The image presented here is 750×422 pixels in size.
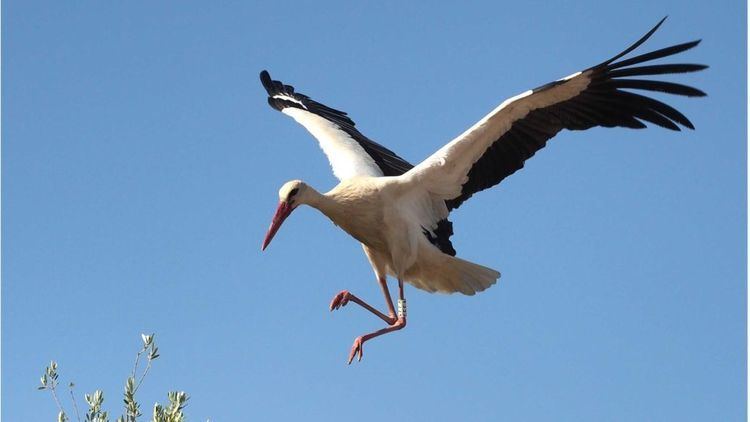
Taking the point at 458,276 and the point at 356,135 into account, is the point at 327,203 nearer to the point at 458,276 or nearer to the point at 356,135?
the point at 458,276

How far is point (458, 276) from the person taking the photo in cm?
766

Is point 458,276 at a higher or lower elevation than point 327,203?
lower

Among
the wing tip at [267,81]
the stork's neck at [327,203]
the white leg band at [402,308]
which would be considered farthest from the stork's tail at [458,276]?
the wing tip at [267,81]

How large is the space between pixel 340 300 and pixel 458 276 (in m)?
0.91

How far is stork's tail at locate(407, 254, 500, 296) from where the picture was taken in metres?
7.57

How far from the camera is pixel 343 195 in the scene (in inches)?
283

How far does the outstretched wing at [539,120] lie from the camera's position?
719cm

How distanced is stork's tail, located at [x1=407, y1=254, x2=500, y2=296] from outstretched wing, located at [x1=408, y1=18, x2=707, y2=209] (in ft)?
1.50

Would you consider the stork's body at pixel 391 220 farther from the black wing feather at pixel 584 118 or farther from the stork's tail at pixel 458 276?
the black wing feather at pixel 584 118

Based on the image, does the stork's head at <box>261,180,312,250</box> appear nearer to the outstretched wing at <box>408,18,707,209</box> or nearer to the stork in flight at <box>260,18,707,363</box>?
the stork in flight at <box>260,18,707,363</box>

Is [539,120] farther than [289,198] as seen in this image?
Yes

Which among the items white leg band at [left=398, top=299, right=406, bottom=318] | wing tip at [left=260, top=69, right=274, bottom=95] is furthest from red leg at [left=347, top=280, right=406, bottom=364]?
wing tip at [left=260, top=69, right=274, bottom=95]

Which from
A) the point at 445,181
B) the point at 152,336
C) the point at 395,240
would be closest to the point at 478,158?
the point at 445,181

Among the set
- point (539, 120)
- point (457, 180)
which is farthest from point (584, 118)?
point (457, 180)
